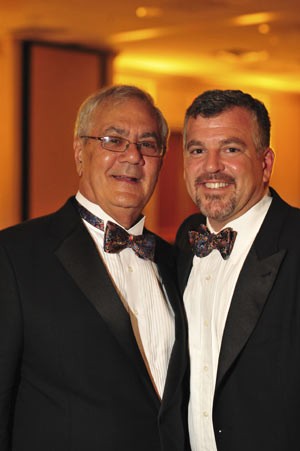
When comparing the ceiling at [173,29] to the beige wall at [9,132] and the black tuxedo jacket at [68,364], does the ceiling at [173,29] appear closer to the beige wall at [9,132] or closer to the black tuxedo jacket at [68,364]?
the beige wall at [9,132]

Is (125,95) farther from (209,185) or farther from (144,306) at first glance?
(144,306)

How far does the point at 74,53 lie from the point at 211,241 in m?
6.44

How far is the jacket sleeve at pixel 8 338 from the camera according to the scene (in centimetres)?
216

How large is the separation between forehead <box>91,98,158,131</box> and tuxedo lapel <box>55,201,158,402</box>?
17.7 inches

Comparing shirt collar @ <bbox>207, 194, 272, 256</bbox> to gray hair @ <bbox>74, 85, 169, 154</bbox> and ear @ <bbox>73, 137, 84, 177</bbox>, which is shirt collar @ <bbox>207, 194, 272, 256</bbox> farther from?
ear @ <bbox>73, 137, 84, 177</bbox>

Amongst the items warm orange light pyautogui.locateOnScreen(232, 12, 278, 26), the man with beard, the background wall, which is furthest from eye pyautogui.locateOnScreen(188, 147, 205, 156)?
the background wall

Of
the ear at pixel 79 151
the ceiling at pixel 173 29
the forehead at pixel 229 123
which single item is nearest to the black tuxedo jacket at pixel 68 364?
the ear at pixel 79 151

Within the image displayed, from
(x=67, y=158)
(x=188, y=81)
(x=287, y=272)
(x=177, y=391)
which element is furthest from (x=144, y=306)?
(x=188, y=81)

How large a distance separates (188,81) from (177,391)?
32.2ft

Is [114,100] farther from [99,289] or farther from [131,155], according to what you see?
[99,289]

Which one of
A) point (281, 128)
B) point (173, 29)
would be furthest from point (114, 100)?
point (281, 128)

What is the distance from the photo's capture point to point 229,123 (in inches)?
98.0

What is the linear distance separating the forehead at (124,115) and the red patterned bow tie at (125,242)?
358 mm

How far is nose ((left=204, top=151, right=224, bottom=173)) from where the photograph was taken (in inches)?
97.6
